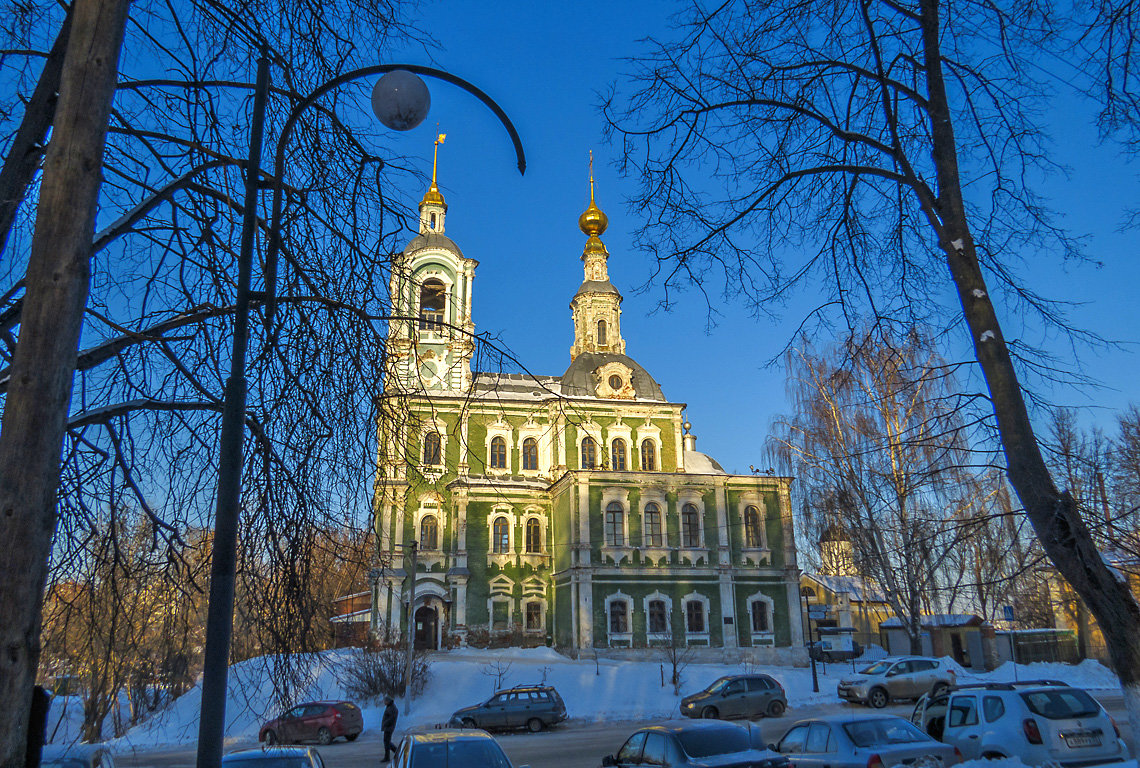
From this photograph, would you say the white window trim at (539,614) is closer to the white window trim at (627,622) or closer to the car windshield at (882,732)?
the white window trim at (627,622)

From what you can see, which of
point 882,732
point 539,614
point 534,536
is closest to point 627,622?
point 539,614

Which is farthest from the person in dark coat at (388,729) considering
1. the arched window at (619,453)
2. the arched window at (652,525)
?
the arched window at (619,453)

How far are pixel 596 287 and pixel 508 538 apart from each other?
702 inches

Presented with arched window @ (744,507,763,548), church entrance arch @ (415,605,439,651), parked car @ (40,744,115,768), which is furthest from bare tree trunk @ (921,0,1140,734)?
church entrance arch @ (415,605,439,651)

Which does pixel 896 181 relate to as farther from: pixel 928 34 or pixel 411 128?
pixel 411 128

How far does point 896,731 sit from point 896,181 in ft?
22.2

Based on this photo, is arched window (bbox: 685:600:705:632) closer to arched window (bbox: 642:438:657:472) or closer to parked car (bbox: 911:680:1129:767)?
arched window (bbox: 642:438:657:472)

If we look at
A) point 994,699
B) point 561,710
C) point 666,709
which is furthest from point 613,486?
point 994,699

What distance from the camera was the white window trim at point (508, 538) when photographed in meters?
38.8

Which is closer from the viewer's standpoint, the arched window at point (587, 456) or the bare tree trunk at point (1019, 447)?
the bare tree trunk at point (1019, 447)

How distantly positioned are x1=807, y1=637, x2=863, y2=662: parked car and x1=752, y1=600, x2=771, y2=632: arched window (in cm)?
276

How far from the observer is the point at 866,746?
9516mm

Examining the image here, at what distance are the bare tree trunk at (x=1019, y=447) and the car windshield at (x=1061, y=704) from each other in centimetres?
316

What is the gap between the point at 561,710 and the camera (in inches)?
878
